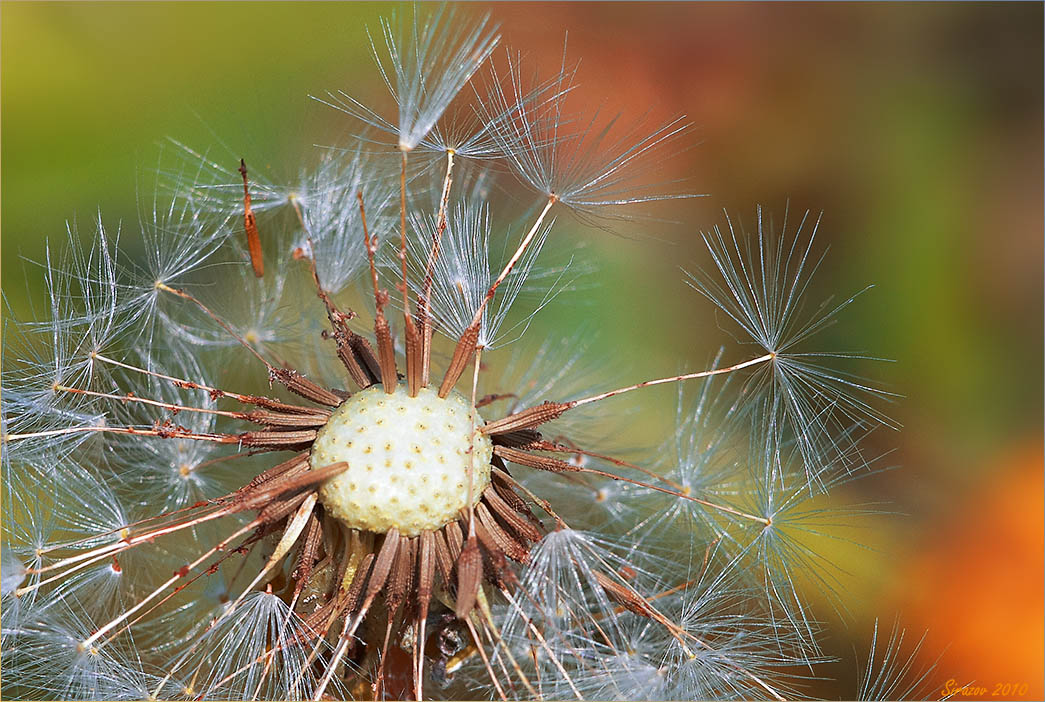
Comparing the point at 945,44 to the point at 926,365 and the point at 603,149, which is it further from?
the point at 603,149

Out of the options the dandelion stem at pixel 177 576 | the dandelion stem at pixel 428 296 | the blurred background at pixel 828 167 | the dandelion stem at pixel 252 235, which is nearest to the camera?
the dandelion stem at pixel 177 576

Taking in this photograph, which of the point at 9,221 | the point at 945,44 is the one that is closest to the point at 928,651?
the point at 945,44

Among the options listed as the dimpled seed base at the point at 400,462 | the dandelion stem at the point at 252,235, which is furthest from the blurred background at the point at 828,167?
the dimpled seed base at the point at 400,462

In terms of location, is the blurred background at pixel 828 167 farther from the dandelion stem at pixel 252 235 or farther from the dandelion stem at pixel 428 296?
the dandelion stem at pixel 428 296

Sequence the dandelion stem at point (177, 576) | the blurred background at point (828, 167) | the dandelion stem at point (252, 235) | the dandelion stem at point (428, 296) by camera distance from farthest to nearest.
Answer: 1. the blurred background at point (828, 167)
2. the dandelion stem at point (252, 235)
3. the dandelion stem at point (428, 296)
4. the dandelion stem at point (177, 576)

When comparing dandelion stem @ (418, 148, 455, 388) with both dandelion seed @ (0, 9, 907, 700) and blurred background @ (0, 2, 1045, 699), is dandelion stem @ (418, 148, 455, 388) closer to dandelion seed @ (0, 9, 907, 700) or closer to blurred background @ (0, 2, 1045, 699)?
dandelion seed @ (0, 9, 907, 700)

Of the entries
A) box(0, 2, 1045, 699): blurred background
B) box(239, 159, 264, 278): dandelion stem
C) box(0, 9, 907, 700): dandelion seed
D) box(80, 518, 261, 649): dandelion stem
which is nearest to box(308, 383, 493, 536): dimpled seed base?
box(0, 9, 907, 700): dandelion seed

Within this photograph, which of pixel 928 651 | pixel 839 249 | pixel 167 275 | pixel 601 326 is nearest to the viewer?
pixel 167 275
